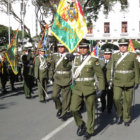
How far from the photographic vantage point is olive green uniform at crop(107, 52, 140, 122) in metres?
6.89

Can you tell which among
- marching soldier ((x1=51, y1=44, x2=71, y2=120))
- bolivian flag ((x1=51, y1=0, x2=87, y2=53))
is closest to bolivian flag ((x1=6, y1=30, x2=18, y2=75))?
marching soldier ((x1=51, y1=44, x2=71, y2=120))

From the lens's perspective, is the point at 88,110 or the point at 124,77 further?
the point at 124,77

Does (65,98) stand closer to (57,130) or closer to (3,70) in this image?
(57,130)

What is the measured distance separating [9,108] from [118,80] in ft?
11.7

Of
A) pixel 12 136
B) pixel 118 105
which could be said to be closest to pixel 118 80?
pixel 118 105

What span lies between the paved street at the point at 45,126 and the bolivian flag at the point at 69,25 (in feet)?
5.43

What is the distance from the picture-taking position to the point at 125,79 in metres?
6.91

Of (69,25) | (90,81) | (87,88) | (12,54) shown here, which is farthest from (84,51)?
(12,54)

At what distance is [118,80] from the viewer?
7.00 meters

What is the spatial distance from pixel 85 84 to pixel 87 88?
89mm

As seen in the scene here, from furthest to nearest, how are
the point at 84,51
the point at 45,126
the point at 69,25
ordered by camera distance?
the point at 45,126 < the point at 69,25 < the point at 84,51

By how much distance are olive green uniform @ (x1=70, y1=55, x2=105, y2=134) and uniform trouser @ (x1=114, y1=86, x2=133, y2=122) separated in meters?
1.02

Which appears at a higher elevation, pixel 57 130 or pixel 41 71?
pixel 41 71

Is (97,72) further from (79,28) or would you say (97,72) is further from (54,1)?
(54,1)
